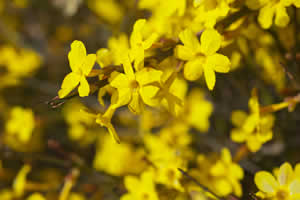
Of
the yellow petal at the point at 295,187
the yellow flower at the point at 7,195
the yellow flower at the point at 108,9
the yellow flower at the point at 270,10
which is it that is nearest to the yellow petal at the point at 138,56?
the yellow flower at the point at 270,10

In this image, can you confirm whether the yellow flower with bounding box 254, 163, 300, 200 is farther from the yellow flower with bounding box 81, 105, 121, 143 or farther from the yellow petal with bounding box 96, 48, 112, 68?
the yellow petal with bounding box 96, 48, 112, 68

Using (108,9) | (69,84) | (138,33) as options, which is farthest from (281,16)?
(108,9)

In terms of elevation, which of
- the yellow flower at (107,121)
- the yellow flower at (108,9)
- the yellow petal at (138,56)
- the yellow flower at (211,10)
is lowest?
the yellow flower at (107,121)

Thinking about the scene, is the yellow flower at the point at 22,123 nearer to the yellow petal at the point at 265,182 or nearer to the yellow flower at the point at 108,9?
the yellow flower at the point at 108,9

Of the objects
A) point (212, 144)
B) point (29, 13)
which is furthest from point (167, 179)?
point (29, 13)

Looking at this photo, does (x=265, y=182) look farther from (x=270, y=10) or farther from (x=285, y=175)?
(x=270, y=10)

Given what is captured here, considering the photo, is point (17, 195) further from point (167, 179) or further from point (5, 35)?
point (5, 35)

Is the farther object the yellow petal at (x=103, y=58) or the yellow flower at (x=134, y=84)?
the yellow petal at (x=103, y=58)

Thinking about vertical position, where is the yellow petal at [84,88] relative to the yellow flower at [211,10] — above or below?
below
